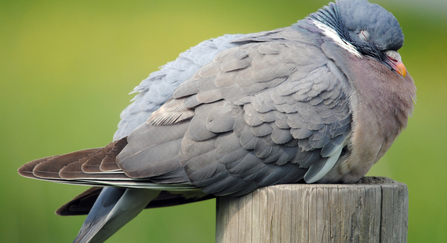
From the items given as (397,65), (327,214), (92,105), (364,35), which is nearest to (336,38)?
(364,35)

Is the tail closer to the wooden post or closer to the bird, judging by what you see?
the bird

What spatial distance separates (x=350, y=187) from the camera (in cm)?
195

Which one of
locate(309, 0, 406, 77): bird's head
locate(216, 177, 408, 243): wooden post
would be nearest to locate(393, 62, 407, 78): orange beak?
locate(309, 0, 406, 77): bird's head

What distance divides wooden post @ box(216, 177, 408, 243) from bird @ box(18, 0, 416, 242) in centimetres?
22

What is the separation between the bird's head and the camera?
2670 millimetres

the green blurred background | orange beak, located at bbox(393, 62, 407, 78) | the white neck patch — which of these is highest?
the white neck patch

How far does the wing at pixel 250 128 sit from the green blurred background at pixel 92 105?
264cm

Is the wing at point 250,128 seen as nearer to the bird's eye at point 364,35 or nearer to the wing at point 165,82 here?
the wing at point 165,82

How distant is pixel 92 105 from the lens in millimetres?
5258

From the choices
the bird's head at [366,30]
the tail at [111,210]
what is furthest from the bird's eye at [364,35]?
the tail at [111,210]

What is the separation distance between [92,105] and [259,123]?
148 inches

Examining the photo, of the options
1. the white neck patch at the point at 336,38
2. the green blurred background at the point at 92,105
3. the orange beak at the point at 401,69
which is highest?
the white neck patch at the point at 336,38

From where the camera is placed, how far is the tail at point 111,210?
254cm

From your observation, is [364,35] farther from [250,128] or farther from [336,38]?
[250,128]
